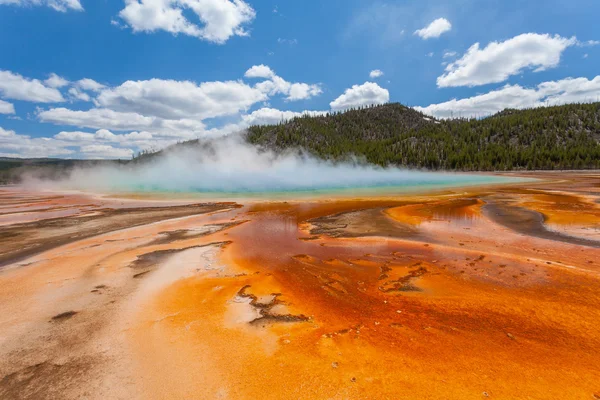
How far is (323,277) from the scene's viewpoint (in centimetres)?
730

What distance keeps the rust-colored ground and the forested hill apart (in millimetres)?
100171

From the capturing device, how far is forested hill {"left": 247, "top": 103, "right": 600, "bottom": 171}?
91.5m

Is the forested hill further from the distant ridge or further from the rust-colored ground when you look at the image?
the rust-colored ground

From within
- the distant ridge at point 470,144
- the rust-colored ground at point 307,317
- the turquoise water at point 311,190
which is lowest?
the rust-colored ground at point 307,317

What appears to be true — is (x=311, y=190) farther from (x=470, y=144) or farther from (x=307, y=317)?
(x=470, y=144)

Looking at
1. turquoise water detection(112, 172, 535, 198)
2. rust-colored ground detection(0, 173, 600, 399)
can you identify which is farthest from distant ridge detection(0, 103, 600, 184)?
rust-colored ground detection(0, 173, 600, 399)

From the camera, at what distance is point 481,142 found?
4550 inches

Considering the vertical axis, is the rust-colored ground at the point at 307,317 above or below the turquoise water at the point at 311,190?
below

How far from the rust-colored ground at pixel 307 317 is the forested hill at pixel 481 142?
100m

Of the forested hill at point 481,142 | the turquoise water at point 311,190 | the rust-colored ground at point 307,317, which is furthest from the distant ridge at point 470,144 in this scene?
the rust-colored ground at point 307,317

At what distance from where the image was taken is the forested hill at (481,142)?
91.5 meters

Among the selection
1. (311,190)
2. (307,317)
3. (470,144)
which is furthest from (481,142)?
(307,317)

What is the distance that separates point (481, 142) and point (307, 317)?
5302 inches

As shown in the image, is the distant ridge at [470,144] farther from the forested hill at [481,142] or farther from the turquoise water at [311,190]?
the turquoise water at [311,190]
